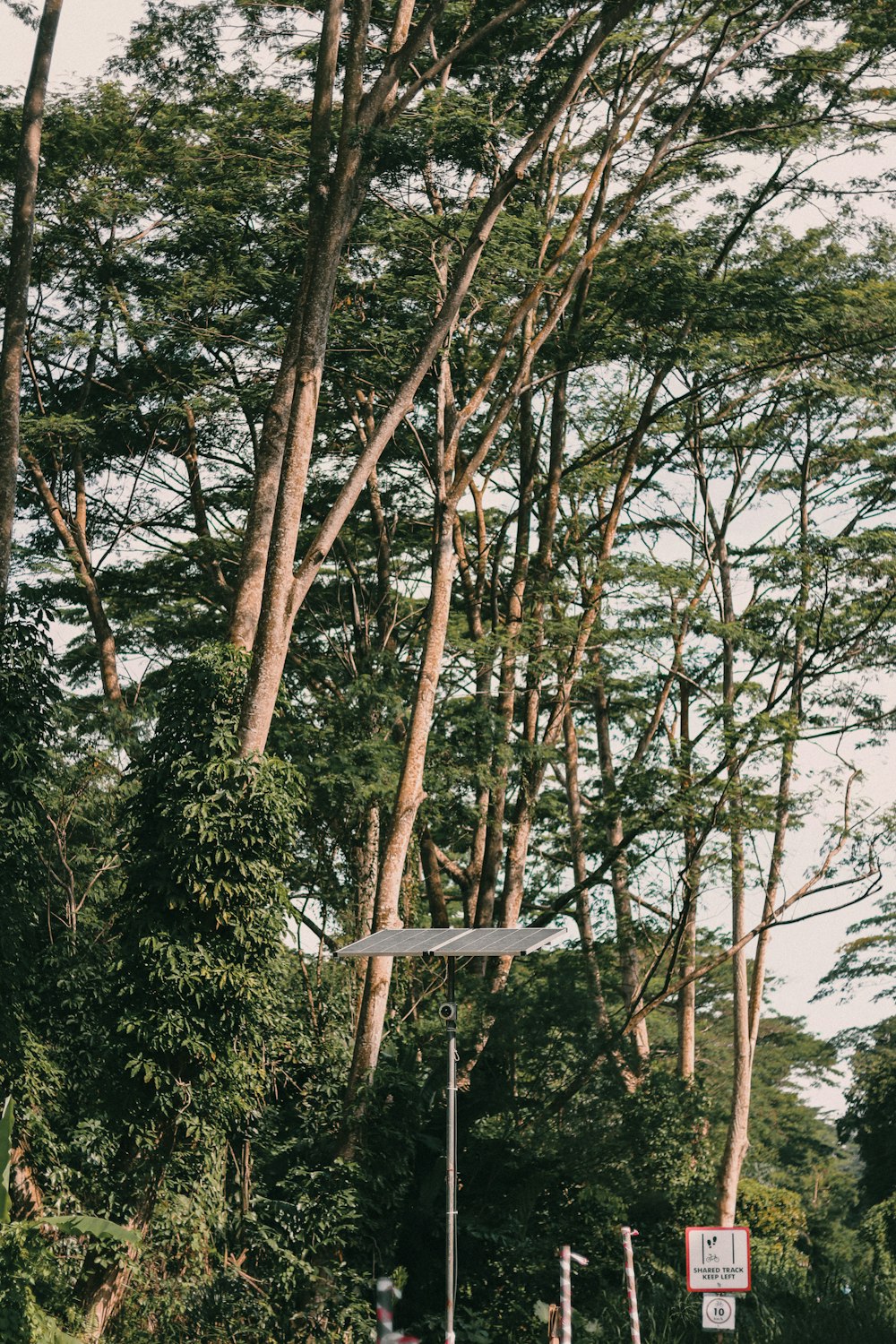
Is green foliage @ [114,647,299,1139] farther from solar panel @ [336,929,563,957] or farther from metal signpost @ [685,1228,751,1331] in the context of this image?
metal signpost @ [685,1228,751,1331]

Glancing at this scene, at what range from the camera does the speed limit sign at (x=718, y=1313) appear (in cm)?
932

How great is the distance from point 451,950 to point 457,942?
1.39 feet

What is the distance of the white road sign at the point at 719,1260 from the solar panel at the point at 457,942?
2072 millimetres

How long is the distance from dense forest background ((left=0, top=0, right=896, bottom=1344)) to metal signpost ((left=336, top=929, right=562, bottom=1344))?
1920 mm

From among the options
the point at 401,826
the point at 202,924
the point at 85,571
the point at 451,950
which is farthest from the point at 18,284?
the point at 451,950

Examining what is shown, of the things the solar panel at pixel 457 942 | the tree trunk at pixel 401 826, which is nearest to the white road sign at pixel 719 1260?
the solar panel at pixel 457 942

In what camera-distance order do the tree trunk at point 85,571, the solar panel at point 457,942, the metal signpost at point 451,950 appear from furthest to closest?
the tree trunk at point 85,571 → the solar panel at point 457,942 → the metal signpost at point 451,950

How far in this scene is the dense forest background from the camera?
40.0ft

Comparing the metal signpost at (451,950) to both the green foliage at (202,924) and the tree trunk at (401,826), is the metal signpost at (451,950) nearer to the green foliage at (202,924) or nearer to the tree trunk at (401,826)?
the green foliage at (202,924)

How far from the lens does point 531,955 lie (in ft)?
60.8

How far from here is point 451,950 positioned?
9461mm

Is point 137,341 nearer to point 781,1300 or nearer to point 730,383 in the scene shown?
point 730,383

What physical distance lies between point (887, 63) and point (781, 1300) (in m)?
14.1

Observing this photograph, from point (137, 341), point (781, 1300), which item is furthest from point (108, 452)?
point (781, 1300)
